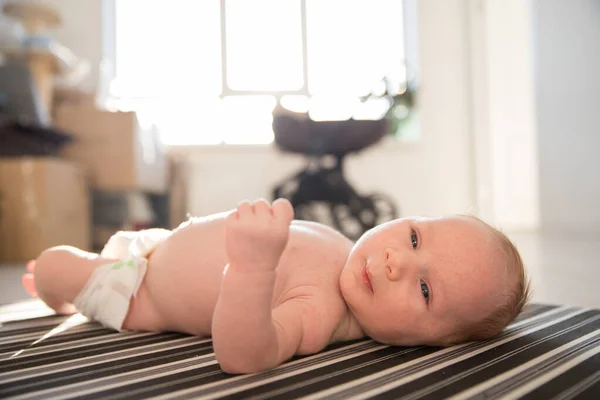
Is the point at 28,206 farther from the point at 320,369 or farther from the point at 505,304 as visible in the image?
the point at 505,304

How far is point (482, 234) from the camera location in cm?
75

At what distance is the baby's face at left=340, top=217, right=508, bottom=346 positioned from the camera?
0.72 meters

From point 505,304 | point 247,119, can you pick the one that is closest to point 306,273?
point 505,304

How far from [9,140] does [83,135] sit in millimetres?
510

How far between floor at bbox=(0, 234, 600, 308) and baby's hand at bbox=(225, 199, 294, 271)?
0.64 meters

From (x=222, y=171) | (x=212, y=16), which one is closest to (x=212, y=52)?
(x=212, y=16)

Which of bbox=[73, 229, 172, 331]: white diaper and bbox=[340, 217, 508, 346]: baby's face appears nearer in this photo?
bbox=[340, 217, 508, 346]: baby's face

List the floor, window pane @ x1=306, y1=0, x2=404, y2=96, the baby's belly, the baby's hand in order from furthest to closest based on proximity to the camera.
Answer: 1. window pane @ x1=306, y1=0, x2=404, y2=96
2. the floor
3. the baby's belly
4. the baby's hand

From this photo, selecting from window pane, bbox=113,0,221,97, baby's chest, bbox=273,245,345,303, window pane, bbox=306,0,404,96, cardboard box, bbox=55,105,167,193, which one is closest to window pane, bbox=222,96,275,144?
window pane, bbox=113,0,221,97

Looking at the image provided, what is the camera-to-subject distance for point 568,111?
355 cm

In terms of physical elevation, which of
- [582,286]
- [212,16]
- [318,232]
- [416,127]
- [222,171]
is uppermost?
[212,16]

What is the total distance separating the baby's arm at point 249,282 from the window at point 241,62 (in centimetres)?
363

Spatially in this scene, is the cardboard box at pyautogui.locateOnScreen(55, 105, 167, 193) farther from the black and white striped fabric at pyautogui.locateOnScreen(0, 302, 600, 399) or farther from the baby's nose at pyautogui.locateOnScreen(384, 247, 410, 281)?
the baby's nose at pyautogui.locateOnScreen(384, 247, 410, 281)

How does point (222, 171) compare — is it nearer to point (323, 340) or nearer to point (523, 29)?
point (523, 29)
